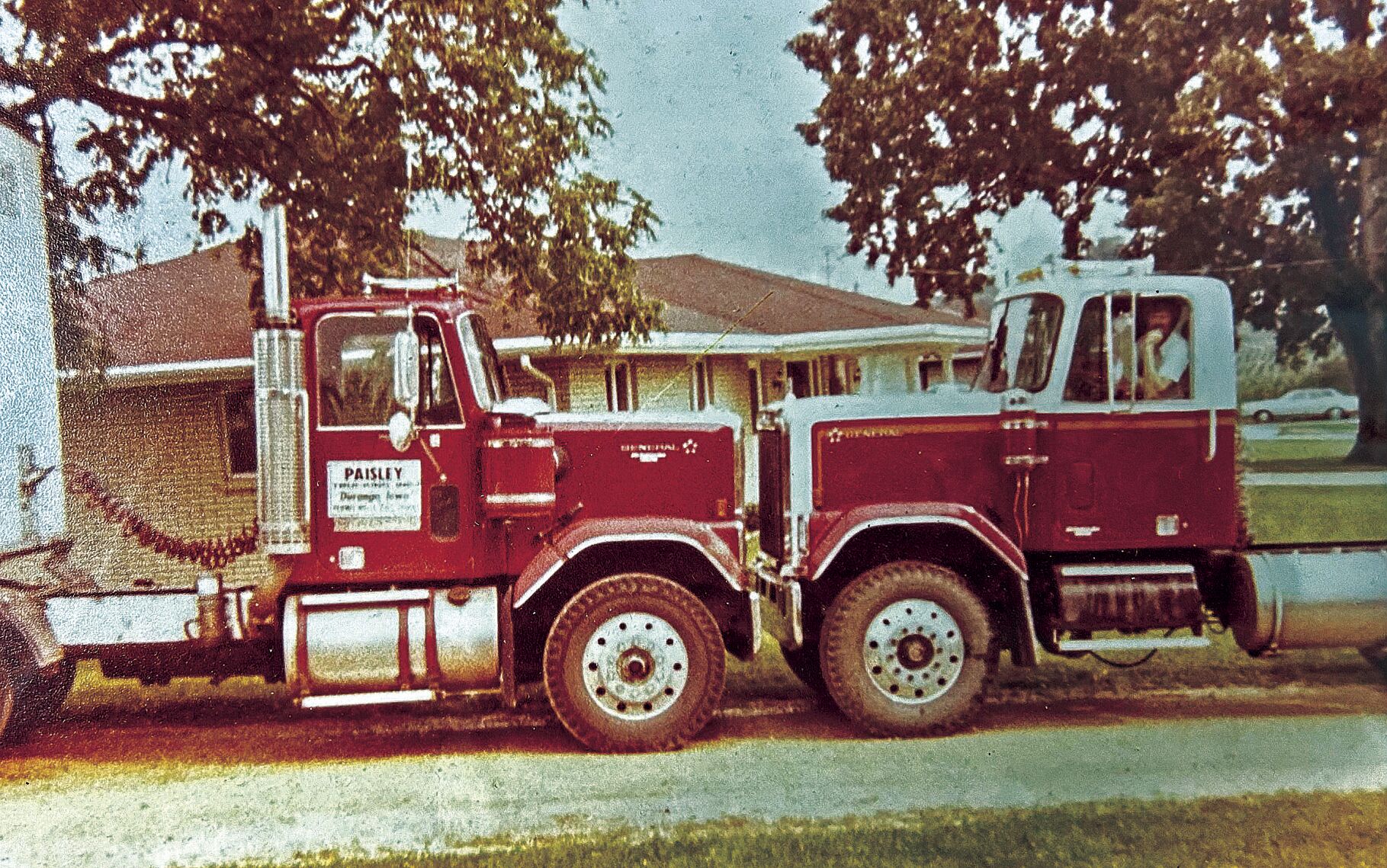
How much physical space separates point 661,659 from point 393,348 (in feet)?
7.45

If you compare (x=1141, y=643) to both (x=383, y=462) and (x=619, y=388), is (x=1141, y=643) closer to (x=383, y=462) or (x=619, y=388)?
(x=619, y=388)

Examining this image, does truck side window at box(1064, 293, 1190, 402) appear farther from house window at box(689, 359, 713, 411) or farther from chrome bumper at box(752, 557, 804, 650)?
house window at box(689, 359, 713, 411)

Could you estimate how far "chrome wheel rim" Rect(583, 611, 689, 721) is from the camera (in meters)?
5.88

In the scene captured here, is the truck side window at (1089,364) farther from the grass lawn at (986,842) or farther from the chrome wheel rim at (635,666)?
the chrome wheel rim at (635,666)

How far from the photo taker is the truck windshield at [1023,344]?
649 cm

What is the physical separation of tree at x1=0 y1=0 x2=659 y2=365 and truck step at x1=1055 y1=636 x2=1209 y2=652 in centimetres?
317

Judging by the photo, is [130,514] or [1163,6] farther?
[1163,6]

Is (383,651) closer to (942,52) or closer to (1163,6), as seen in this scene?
(942,52)

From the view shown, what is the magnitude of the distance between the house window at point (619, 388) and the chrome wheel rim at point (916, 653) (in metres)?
1.99

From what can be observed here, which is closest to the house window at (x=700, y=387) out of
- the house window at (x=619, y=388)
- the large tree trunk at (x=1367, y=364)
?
the house window at (x=619, y=388)

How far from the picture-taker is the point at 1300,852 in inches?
193

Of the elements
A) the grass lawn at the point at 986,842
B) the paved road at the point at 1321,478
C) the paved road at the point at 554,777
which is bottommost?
the grass lawn at the point at 986,842

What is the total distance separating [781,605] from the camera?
6.23 metres

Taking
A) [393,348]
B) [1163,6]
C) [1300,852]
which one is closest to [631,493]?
[393,348]
